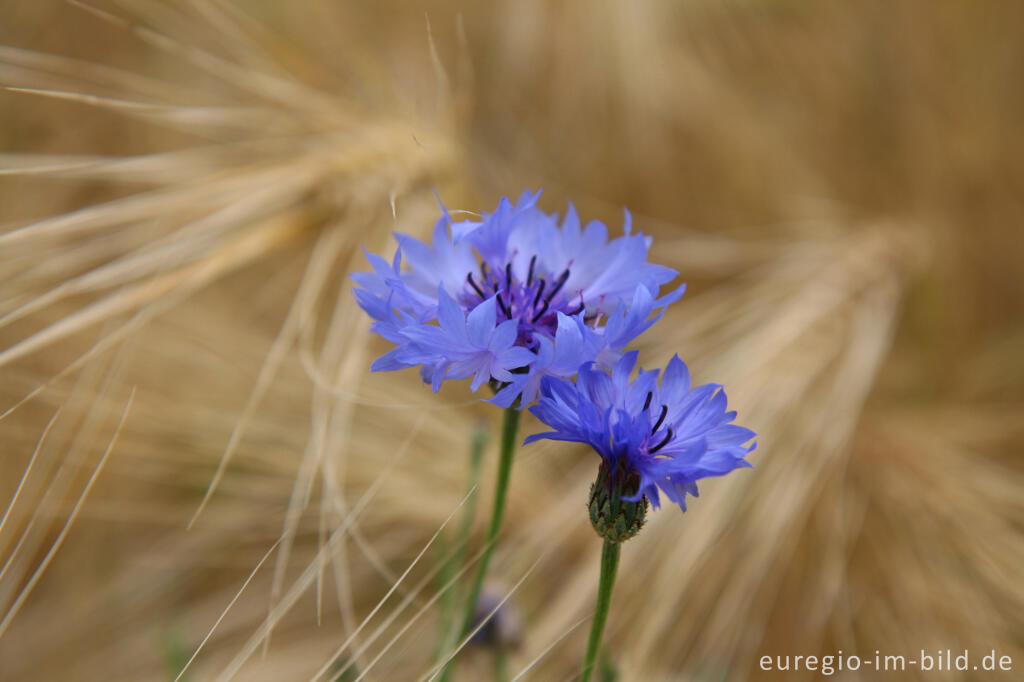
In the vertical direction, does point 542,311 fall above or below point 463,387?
below

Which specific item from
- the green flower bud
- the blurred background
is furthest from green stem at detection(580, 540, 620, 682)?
the blurred background

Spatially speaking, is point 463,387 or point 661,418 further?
point 463,387

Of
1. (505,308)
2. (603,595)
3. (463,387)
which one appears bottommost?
(603,595)

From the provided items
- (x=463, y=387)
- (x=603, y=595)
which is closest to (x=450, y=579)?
(x=603, y=595)

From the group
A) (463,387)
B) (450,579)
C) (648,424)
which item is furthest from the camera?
(463,387)

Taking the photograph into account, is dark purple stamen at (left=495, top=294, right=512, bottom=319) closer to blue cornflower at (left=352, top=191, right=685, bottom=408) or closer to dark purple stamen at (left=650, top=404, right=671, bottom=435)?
blue cornflower at (left=352, top=191, right=685, bottom=408)

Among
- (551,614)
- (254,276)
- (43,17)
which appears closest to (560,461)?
(551,614)

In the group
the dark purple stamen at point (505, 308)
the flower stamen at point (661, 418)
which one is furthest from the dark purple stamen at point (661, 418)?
the dark purple stamen at point (505, 308)

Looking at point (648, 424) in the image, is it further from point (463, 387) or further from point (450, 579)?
point (463, 387)
